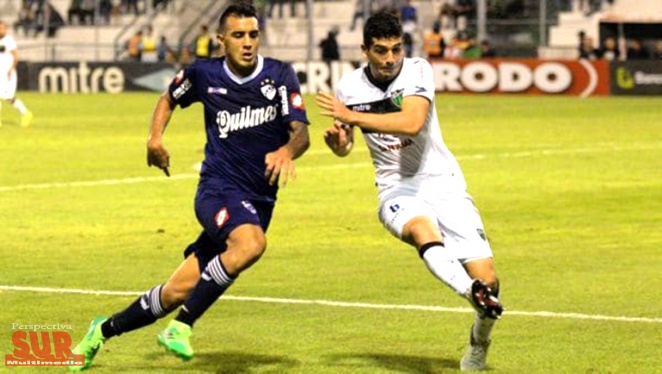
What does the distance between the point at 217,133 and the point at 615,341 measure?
296cm

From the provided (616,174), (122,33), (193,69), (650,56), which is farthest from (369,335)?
(122,33)

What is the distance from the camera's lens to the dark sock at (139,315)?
9922mm

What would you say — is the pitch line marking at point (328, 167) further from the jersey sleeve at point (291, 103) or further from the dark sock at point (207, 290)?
the dark sock at point (207, 290)

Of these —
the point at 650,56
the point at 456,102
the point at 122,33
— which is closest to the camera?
Result: the point at 456,102

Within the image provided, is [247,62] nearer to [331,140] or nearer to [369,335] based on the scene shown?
[331,140]

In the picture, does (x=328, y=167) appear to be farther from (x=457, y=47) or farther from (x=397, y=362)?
(x=457, y=47)

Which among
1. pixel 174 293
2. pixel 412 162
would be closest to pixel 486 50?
pixel 412 162

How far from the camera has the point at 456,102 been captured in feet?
154

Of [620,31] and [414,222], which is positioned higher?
[414,222]

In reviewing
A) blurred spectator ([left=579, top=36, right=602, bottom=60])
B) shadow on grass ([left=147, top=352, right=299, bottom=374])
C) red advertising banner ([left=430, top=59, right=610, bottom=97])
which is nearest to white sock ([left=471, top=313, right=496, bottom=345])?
shadow on grass ([left=147, top=352, right=299, bottom=374])

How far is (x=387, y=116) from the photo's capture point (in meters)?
9.77

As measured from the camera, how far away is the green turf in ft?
35.3

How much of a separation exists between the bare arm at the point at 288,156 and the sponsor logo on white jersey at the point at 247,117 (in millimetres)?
153

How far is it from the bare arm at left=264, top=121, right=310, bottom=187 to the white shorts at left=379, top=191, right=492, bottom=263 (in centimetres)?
70
